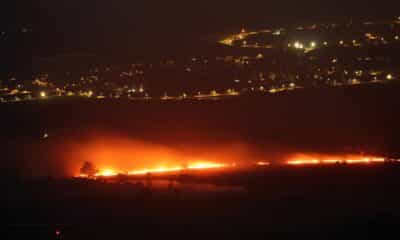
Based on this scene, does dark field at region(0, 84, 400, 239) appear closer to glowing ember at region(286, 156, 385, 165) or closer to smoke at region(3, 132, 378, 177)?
smoke at region(3, 132, 378, 177)

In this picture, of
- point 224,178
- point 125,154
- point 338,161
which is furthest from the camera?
point 125,154

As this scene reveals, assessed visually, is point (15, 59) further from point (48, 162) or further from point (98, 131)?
point (48, 162)

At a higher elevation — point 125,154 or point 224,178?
point 125,154

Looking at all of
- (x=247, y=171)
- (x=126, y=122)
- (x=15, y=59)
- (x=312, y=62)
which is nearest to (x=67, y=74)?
(x=15, y=59)

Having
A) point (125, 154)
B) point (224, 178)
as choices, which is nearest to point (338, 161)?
point (224, 178)

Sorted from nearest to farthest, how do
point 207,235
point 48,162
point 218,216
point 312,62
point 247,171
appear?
point 207,235, point 218,216, point 247,171, point 48,162, point 312,62

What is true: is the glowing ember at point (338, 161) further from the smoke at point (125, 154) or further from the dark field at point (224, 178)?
the dark field at point (224, 178)

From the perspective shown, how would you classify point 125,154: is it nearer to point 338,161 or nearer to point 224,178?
point 224,178

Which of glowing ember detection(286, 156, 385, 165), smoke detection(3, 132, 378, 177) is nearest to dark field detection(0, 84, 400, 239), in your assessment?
smoke detection(3, 132, 378, 177)
